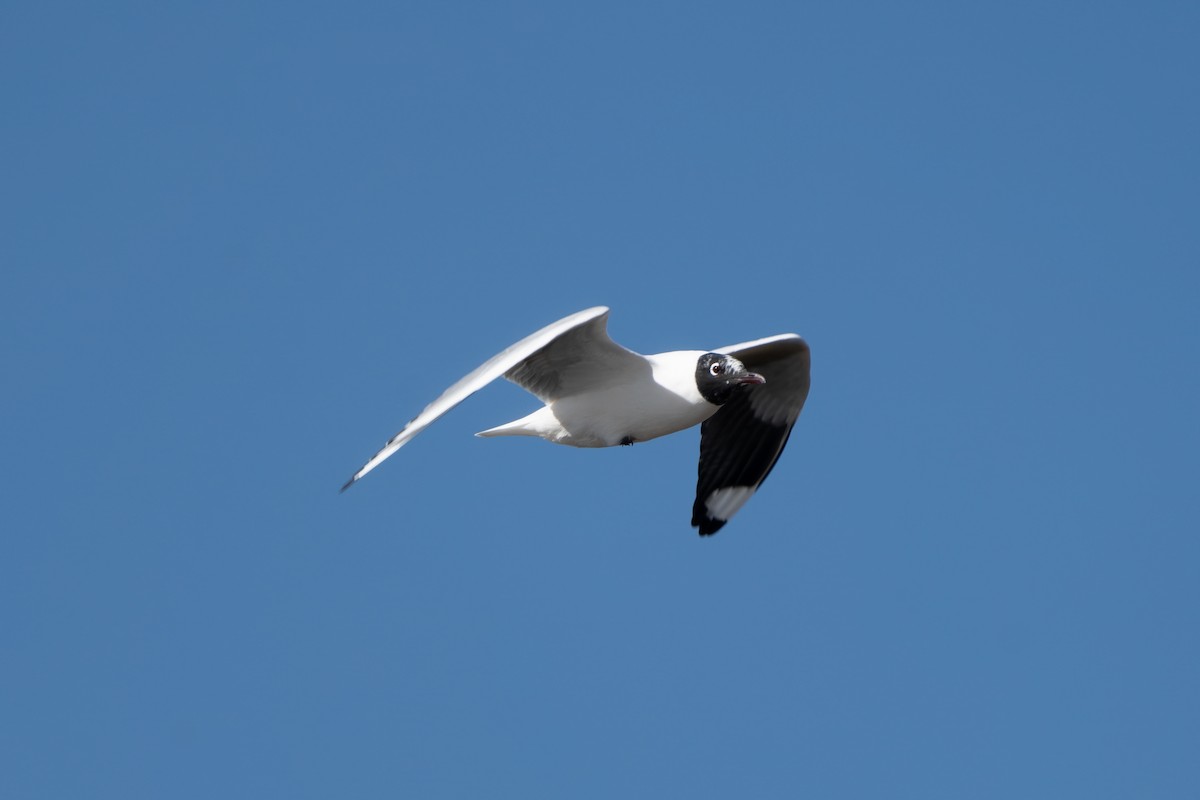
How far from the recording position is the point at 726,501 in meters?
11.0

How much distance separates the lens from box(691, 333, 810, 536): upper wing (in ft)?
35.7

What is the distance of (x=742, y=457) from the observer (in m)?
11.0

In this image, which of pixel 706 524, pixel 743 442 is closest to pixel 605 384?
pixel 743 442

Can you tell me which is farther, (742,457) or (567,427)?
(742,457)

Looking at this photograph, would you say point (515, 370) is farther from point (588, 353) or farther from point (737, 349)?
point (737, 349)

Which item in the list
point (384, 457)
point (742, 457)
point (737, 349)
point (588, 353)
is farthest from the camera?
point (742, 457)

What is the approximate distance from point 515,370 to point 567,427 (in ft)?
1.54

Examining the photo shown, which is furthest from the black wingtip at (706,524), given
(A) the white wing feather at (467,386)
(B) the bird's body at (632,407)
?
(A) the white wing feather at (467,386)

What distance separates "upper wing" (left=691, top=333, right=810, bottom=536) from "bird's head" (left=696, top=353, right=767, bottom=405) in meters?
1.60

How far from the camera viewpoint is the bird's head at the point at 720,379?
9172 mm

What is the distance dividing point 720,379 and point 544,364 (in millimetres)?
1068

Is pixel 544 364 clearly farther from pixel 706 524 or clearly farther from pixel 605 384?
pixel 706 524

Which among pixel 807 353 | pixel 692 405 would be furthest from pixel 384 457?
pixel 807 353

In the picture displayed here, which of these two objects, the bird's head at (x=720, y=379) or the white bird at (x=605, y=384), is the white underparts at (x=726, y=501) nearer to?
the white bird at (x=605, y=384)
